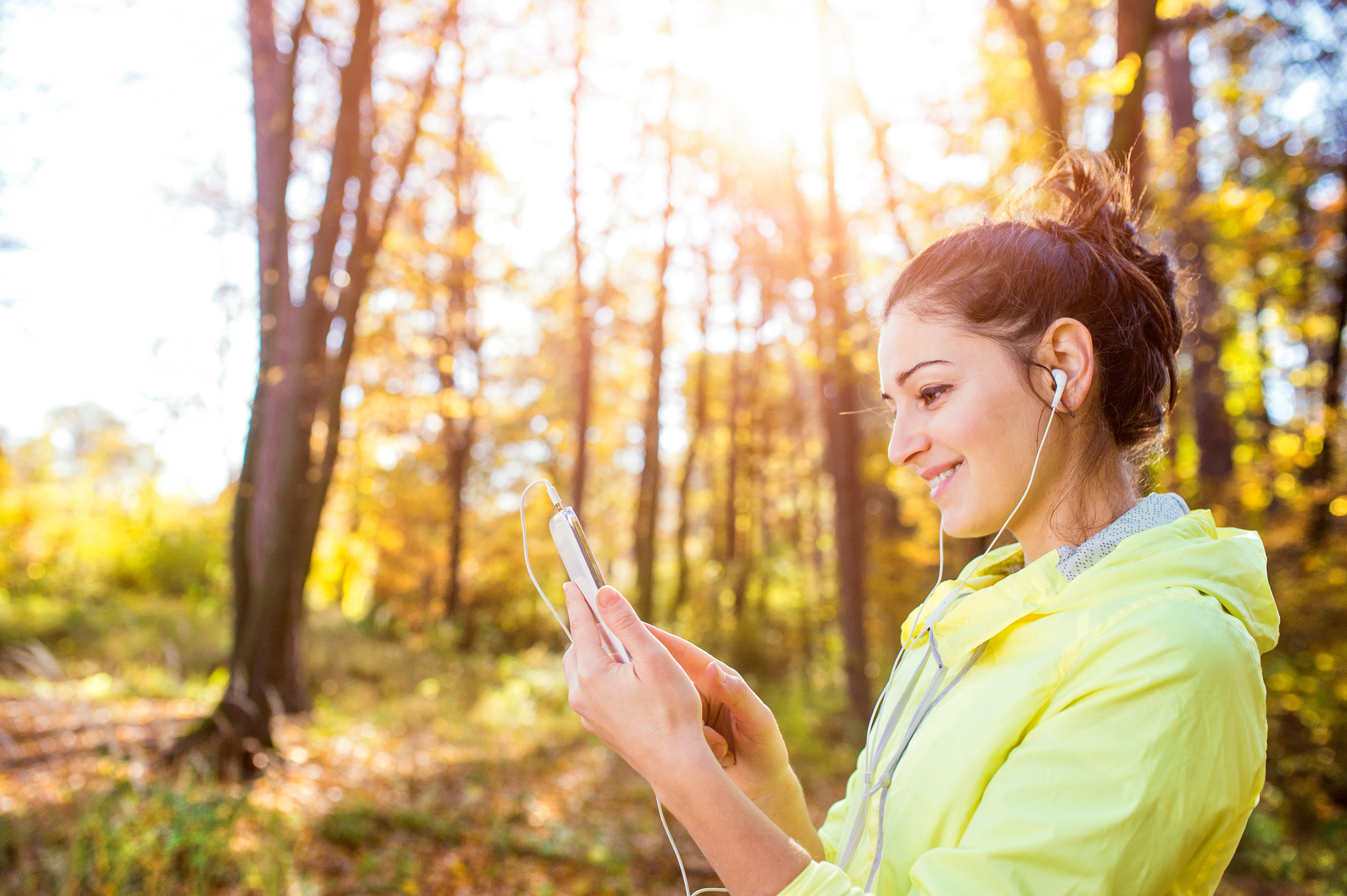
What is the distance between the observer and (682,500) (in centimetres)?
1834

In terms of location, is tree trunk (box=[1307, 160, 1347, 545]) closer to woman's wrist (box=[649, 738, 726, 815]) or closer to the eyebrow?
the eyebrow

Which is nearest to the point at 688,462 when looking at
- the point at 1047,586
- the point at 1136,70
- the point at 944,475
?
the point at 1136,70

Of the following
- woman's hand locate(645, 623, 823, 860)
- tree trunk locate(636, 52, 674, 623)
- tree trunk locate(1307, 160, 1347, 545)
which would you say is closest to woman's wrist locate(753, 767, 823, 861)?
woman's hand locate(645, 623, 823, 860)

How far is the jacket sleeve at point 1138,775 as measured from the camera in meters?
0.95

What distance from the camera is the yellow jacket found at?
0.96m

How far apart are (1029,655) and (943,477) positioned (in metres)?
0.40

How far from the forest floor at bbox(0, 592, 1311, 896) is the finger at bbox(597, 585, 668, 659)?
404 centimetres

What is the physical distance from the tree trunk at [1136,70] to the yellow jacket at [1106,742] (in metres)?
4.03

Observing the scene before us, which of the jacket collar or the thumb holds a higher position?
the jacket collar

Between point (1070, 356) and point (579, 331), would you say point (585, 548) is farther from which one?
point (579, 331)

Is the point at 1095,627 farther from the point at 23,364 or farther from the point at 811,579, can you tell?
the point at 811,579

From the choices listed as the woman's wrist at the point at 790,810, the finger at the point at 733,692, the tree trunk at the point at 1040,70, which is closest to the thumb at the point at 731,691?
the finger at the point at 733,692

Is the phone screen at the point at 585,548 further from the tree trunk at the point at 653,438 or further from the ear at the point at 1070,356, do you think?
the tree trunk at the point at 653,438

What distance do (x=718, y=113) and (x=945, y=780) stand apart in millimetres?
12144
